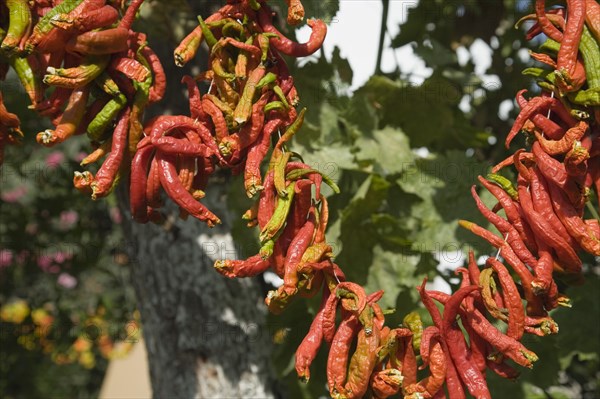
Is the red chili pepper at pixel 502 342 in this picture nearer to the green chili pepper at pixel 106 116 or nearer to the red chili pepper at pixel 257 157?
the red chili pepper at pixel 257 157

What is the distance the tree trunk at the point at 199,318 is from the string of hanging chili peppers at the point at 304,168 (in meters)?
0.82

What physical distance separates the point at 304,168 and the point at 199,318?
37.1 inches

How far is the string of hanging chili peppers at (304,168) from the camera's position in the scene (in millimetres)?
954

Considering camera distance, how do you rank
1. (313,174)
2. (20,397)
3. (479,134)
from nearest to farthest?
1. (313,174)
2. (479,134)
3. (20,397)

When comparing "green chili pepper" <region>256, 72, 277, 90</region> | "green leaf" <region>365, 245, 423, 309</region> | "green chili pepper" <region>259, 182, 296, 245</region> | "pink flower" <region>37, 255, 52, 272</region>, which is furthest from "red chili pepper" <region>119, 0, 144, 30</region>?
"pink flower" <region>37, 255, 52, 272</region>

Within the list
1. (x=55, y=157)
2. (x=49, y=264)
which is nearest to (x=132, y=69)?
(x=49, y=264)

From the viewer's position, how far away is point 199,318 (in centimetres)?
184

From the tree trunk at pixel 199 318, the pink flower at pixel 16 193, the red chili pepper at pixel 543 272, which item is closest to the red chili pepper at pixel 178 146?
the red chili pepper at pixel 543 272

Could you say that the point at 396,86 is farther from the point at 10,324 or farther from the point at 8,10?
the point at 10,324

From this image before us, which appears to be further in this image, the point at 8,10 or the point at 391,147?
the point at 391,147

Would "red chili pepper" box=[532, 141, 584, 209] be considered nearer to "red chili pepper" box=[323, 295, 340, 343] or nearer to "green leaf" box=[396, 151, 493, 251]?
"red chili pepper" box=[323, 295, 340, 343]

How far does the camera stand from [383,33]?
6.51ft

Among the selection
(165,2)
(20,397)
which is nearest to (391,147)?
(165,2)

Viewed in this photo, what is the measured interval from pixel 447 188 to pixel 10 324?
2807 mm
